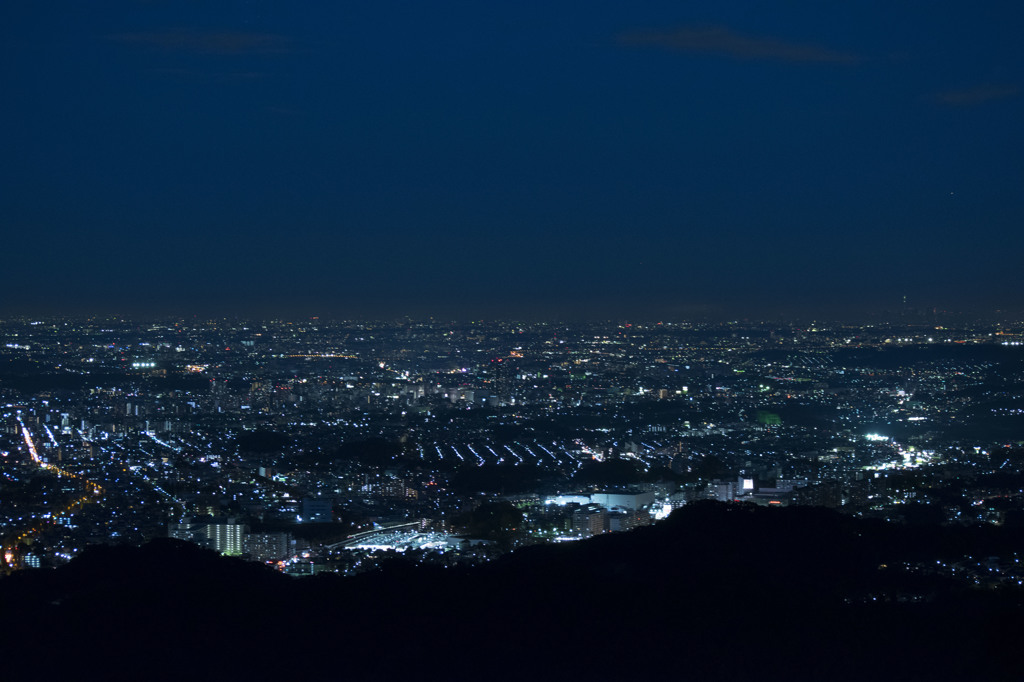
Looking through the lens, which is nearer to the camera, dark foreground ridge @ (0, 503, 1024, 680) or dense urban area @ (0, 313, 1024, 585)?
dark foreground ridge @ (0, 503, 1024, 680)

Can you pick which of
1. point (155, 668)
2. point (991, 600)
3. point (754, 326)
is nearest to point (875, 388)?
point (754, 326)

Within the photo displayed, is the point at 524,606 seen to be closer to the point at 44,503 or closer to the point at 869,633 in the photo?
the point at 869,633

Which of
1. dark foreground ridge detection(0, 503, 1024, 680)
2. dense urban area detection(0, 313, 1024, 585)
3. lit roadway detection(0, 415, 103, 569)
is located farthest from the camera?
dense urban area detection(0, 313, 1024, 585)

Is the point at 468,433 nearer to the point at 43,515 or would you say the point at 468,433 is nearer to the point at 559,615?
the point at 43,515

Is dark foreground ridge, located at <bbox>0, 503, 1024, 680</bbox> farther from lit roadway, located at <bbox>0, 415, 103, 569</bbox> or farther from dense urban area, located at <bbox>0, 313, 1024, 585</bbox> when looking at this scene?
lit roadway, located at <bbox>0, 415, 103, 569</bbox>

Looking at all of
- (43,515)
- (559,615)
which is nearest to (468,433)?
(43,515)

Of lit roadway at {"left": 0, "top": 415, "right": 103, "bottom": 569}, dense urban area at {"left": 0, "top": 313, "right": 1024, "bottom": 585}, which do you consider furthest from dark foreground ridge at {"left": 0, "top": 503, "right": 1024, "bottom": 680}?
lit roadway at {"left": 0, "top": 415, "right": 103, "bottom": 569}
